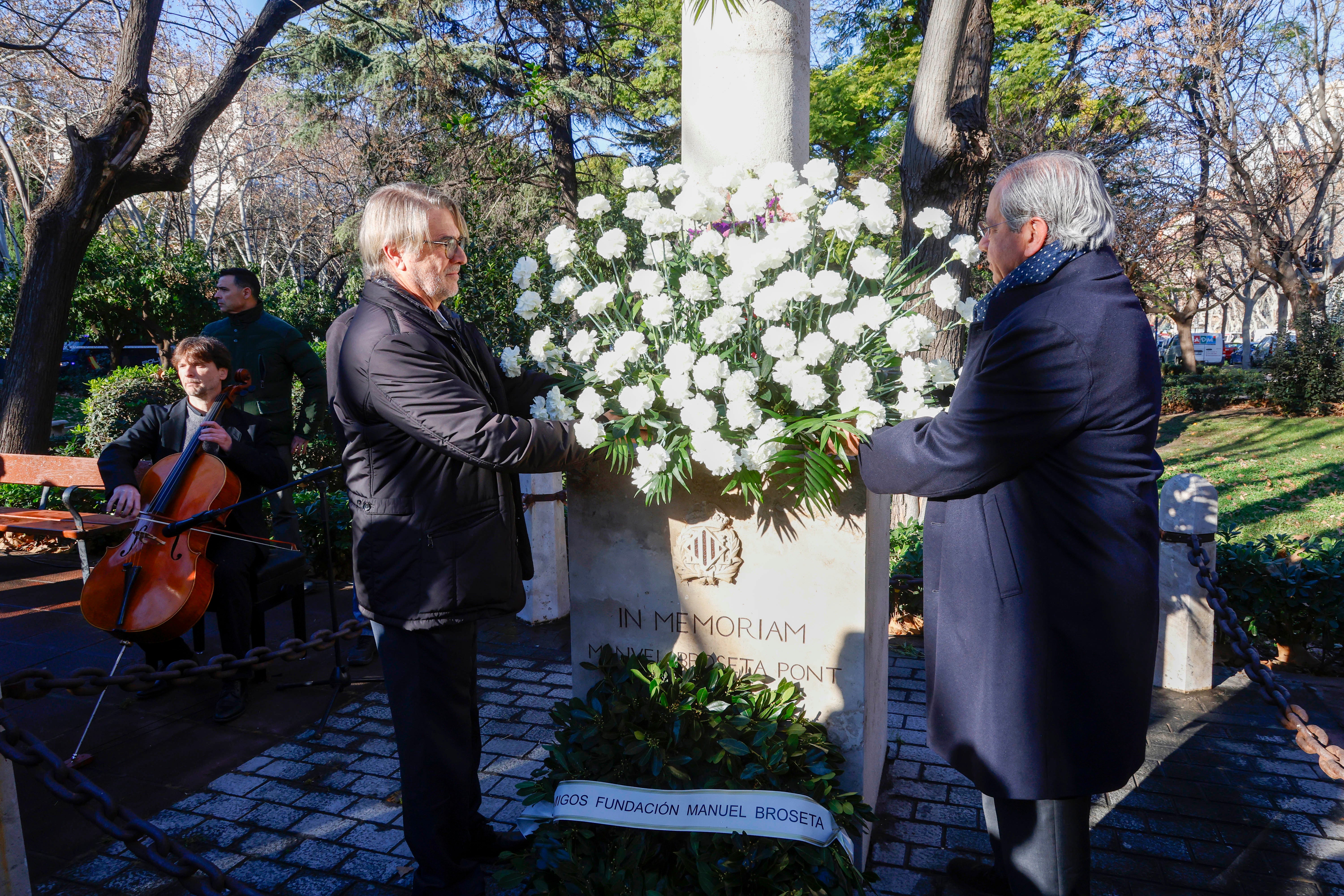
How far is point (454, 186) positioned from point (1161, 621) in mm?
Answer: 9944

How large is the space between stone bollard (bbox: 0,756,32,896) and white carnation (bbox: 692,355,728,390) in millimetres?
2091

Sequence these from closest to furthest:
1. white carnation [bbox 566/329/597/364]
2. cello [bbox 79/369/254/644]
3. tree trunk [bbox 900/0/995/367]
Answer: white carnation [bbox 566/329/597/364] < cello [bbox 79/369/254/644] < tree trunk [bbox 900/0/995/367]

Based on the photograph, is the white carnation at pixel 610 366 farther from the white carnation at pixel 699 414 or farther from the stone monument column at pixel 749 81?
the stone monument column at pixel 749 81

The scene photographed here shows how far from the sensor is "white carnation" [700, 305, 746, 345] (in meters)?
2.31

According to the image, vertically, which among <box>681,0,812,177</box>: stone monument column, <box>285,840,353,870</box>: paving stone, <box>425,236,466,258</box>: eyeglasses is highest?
<box>681,0,812,177</box>: stone monument column

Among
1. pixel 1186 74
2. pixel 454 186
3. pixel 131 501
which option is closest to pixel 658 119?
pixel 454 186

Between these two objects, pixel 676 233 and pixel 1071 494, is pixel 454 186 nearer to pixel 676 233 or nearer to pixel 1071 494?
pixel 676 233

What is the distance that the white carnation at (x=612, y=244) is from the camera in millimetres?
2520

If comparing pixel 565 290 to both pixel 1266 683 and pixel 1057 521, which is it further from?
pixel 1266 683

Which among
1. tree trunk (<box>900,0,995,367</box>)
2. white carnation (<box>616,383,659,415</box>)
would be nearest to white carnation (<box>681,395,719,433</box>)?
white carnation (<box>616,383,659,415</box>)

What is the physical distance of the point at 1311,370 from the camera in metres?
15.0

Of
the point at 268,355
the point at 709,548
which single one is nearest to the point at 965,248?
the point at 709,548

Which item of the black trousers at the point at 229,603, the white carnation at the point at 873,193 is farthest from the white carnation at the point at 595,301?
the black trousers at the point at 229,603

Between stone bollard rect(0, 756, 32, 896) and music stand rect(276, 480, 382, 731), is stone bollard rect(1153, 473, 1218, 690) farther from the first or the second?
stone bollard rect(0, 756, 32, 896)
